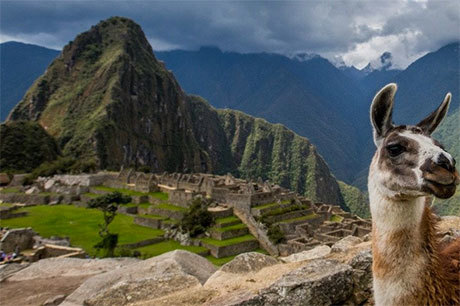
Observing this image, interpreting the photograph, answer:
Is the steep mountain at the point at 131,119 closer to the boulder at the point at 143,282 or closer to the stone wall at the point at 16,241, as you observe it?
the stone wall at the point at 16,241

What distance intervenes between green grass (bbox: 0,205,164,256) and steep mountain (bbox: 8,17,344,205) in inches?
1939

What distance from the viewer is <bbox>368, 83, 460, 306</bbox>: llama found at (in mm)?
1973

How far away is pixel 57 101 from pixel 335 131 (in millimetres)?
138338

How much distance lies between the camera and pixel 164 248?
23.3m

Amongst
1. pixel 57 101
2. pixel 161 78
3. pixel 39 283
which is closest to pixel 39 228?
pixel 39 283

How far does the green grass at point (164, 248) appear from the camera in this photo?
859 inches

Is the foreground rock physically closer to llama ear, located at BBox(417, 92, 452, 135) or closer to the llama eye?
the llama eye

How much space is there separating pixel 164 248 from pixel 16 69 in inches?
7018

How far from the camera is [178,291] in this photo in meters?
5.16

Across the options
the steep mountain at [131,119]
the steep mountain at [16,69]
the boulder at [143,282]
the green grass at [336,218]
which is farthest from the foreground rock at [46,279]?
the steep mountain at [16,69]

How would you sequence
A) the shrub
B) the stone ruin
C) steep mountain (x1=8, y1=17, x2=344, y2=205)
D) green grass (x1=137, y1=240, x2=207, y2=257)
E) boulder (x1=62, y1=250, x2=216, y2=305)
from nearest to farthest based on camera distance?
boulder (x1=62, y1=250, x2=216, y2=305) < green grass (x1=137, y1=240, x2=207, y2=257) < the stone ruin < the shrub < steep mountain (x1=8, y1=17, x2=344, y2=205)

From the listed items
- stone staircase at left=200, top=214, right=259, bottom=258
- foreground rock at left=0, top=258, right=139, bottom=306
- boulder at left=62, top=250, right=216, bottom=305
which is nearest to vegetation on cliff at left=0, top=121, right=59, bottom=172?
stone staircase at left=200, top=214, right=259, bottom=258

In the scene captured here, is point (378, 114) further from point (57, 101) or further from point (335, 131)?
point (335, 131)

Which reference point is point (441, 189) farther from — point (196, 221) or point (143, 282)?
point (196, 221)
